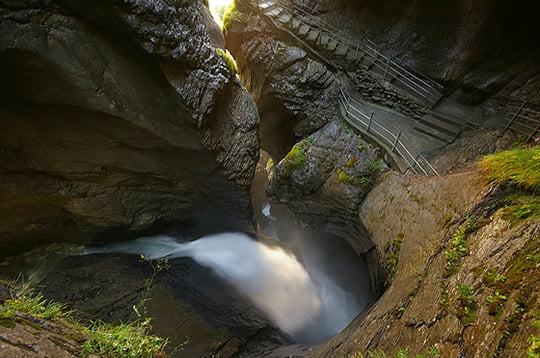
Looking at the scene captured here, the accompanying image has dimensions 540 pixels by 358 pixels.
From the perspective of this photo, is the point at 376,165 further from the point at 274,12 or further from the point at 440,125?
the point at 274,12

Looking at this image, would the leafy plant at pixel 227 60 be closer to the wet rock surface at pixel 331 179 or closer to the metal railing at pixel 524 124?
the wet rock surface at pixel 331 179

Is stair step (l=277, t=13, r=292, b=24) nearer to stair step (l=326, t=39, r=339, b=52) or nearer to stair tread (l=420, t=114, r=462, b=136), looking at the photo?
stair step (l=326, t=39, r=339, b=52)

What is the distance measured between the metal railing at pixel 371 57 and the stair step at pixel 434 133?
131 centimetres

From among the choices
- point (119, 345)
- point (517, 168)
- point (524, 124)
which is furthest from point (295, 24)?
point (119, 345)

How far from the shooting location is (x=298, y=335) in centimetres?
836

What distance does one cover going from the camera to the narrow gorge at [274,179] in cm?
310

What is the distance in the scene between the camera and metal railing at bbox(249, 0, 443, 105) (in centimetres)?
996

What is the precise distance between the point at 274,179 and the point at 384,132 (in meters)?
5.01

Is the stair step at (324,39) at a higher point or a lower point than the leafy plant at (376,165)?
higher

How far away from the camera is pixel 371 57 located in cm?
1081

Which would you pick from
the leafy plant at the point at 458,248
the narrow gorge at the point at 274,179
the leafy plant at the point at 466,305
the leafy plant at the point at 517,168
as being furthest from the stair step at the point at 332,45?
the leafy plant at the point at 466,305

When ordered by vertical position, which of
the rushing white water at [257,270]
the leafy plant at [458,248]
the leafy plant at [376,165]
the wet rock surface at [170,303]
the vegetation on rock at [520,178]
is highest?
the leafy plant at [376,165]

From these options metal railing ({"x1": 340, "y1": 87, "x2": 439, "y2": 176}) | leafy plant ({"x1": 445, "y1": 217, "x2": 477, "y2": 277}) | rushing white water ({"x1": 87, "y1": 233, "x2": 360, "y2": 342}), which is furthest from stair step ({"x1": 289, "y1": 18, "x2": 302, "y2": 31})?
leafy plant ({"x1": 445, "y1": 217, "x2": 477, "y2": 277})

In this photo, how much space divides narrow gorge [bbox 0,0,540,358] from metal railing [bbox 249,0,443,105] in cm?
10
